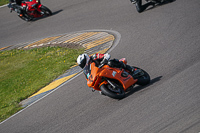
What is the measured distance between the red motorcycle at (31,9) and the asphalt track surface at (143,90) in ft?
10.1

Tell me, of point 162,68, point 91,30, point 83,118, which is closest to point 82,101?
point 83,118

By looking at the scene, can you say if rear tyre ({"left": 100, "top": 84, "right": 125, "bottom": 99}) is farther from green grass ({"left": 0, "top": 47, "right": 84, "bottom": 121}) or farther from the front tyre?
the front tyre

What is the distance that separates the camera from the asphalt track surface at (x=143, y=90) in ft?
21.7

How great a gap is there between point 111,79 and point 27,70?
626 centimetres

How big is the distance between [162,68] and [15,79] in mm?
6740

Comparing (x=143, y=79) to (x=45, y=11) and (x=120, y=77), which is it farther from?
(x=45, y=11)

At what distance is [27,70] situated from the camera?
13.4 meters

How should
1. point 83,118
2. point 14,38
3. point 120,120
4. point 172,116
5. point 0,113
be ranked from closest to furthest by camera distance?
point 172,116 → point 120,120 → point 83,118 → point 0,113 → point 14,38

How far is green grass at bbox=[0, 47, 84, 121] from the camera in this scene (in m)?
11.2

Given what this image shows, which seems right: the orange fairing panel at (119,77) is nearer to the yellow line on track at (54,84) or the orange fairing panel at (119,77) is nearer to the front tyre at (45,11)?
the yellow line on track at (54,84)

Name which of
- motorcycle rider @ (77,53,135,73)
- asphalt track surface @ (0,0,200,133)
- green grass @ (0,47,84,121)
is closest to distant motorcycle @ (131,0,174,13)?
asphalt track surface @ (0,0,200,133)

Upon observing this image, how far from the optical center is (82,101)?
8789 mm

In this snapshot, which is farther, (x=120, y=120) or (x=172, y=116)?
(x=120, y=120)

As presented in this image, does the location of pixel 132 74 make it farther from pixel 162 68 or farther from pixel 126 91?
→ pixel 162 68
